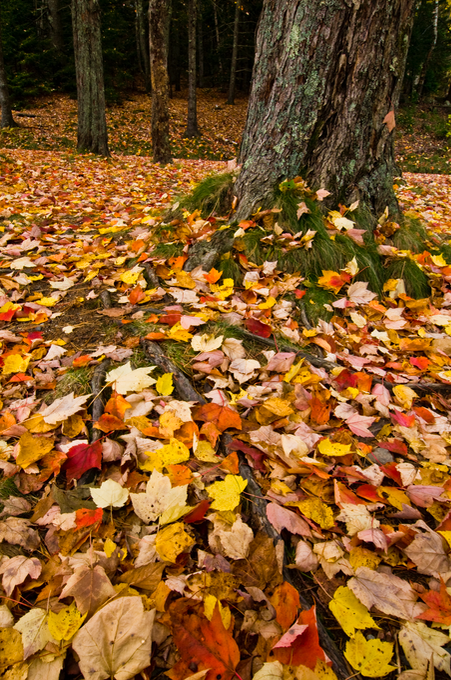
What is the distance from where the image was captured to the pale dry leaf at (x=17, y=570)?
1.02 meters

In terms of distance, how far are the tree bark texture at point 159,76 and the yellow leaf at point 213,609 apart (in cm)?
841

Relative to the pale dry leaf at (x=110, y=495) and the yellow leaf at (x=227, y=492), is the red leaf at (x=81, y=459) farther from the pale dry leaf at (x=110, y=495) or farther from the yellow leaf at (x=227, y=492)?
the yellow leaf at (x=227, y=492)

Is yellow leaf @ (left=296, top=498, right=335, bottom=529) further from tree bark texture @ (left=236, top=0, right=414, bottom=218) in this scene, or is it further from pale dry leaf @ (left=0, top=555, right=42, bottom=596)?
tree bark texture @ (left=236, top=0, right=414, bottom=218)

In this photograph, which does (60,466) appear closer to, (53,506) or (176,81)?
(53,506)

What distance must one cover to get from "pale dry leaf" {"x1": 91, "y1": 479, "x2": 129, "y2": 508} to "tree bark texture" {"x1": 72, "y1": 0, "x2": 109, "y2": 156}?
9.95 metres

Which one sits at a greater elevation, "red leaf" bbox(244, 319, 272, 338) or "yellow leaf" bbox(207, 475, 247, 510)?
"red leaf" bbox(244, 319, 272, 338)

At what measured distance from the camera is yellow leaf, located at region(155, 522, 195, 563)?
107 centimetres

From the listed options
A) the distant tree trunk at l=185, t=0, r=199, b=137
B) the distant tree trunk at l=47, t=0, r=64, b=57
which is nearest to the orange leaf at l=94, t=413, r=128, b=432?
the distant tree trunk at l=185, t=0, r=199, b=137

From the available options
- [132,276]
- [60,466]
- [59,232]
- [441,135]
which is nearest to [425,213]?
[132,276]

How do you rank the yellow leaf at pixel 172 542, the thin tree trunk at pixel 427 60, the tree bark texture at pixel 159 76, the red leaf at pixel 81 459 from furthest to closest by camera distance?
the thin tree trunk at pixel 427 60 < the tree bark texture at pixel 159 76 < the red leaf at pixel 81 459 < the yellow leaf at pixel 172 542

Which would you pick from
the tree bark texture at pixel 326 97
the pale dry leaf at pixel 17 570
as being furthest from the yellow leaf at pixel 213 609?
the tree bark texture at pixel 326 97

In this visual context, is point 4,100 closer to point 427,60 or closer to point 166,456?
point 166,456

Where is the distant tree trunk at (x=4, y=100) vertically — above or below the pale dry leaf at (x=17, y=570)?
above

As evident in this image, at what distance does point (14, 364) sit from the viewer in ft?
5.84
